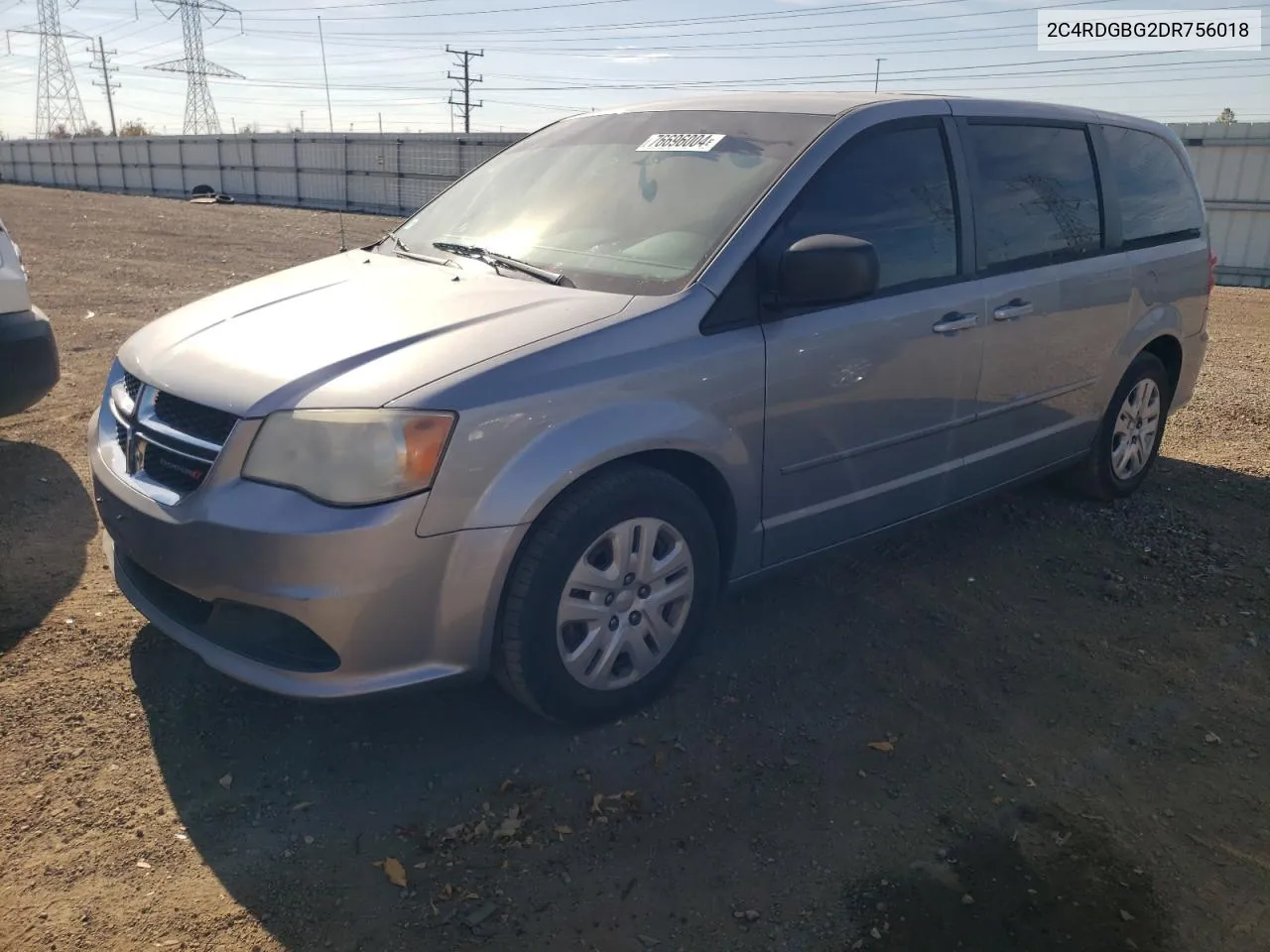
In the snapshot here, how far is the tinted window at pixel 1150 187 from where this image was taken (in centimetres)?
470

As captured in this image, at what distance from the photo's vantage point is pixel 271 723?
117 inches

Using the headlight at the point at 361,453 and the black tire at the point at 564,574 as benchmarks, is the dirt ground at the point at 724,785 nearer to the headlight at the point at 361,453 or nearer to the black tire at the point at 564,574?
the black tire at the point at 564,574

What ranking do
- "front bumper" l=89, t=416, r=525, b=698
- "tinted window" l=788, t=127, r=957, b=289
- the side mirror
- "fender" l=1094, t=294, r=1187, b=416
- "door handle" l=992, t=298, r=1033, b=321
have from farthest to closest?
"fender" l=1094, t=294, r=1187, b=416
"door handle" l=992, t=298, r=1033, b=321
"tinted window" l=788, t=127, r=957, b=289
the side mirror
"front bumper" l=89, t=416, r=525, b=698

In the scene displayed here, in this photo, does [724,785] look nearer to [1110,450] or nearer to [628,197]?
[628,197]

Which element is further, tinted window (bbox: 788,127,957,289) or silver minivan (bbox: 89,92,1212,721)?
tinted window (bbox: 788,127,957,289)

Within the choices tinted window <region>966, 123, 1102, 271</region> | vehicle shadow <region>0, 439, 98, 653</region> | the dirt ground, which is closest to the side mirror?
tinted window <region>966, 123, 1102, 271</region>

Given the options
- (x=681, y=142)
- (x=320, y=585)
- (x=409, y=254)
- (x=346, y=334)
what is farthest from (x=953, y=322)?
(x=320, y=585)

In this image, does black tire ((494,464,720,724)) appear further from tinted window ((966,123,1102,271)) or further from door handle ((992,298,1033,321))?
tinted window ((966,123,1102,271))

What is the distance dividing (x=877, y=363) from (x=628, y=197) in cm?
Answer: 106

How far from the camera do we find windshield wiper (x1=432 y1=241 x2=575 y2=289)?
10.7 ft

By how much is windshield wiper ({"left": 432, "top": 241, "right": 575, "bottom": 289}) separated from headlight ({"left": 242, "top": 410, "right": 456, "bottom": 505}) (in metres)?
0.90

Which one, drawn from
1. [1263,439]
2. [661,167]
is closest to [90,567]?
[661,167]

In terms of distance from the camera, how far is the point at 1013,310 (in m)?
3.97

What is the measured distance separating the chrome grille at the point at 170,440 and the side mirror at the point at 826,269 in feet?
5.47
